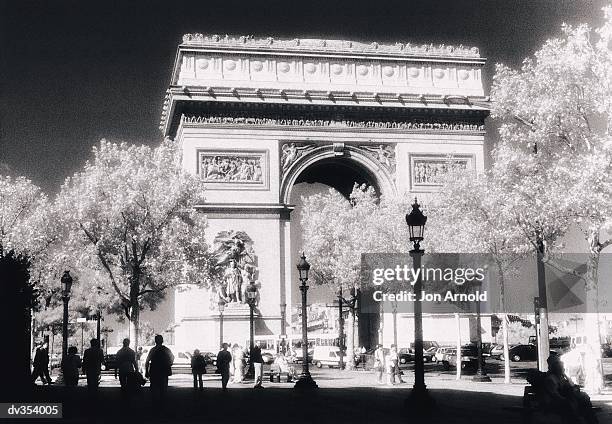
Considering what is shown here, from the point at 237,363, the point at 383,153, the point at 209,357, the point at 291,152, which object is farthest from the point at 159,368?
A: the point at 383,153

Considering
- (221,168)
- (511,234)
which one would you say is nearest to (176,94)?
(221,168)

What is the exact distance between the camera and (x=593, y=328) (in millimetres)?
27344

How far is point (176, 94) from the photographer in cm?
5284

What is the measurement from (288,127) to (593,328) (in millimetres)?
29943

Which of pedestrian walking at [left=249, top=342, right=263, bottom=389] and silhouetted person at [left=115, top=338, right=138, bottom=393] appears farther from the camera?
pedestrian walking at [left=249, top=342, right=263, bottom=389]

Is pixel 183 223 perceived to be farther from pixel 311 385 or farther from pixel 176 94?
pixel 176 94

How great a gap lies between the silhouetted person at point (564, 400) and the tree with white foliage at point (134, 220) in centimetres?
2650

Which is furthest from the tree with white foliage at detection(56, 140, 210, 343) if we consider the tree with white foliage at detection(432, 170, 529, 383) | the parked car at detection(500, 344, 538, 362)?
the parked car at detection(500, 344, 538, 362)

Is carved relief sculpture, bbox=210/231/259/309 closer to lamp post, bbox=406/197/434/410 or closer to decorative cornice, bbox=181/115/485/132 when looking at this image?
decorative cornice, bbox=181/115/485/132

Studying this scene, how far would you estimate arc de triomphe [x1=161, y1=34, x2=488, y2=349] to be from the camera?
174ft

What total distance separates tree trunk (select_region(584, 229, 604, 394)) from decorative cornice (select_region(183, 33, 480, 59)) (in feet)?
100

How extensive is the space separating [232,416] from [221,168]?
34851mm

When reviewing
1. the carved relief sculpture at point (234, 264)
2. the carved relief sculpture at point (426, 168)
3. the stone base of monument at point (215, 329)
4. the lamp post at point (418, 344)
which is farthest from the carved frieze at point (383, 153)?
the lamp post at point (418, 344)

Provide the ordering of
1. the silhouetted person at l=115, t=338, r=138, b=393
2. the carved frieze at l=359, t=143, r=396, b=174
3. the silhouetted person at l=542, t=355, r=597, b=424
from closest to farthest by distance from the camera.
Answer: the silhouetted person at l=542, t=355, r=597, b=424
the silhouetted person at l=115, t=338, r=138, b=393
the carved frieze at l=359, t=143, r=396, b=174
